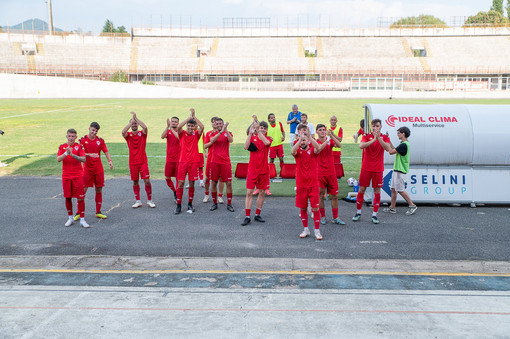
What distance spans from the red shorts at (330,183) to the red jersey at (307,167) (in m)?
0.79

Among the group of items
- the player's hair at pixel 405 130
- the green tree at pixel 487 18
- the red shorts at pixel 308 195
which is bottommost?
the red shorts at pixel 308 195

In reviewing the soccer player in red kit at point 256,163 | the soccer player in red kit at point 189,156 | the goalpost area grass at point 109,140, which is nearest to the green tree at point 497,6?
the goalpost area grass at point 109,140

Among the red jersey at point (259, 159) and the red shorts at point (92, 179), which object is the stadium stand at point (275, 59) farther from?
the red shorts at point (92, 179)

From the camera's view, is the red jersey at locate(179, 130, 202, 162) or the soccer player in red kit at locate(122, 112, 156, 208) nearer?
the red jersey at locate(179, 130, 202, 162)

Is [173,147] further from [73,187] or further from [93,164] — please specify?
[73,187]

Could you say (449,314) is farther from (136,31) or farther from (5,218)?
(136,31)

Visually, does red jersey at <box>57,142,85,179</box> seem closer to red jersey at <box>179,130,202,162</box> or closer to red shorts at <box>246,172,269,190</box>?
red jersey at <box>179,130,202,162</box>

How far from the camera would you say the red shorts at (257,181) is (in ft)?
29.0

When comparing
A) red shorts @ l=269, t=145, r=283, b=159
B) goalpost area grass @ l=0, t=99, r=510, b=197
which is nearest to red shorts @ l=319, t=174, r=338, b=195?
goalpost area grass @ l=0, t=99, r=510, b=197

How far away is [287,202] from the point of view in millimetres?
10602

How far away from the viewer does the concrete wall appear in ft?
167

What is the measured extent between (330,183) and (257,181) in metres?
1.41

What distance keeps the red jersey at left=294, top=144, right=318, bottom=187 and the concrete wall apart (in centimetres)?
4692

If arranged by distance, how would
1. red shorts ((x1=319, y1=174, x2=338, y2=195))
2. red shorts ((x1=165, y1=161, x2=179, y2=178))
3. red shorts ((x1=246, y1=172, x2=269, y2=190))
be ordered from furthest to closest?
1. red shorts ((x1=165, y1=161, x2=179, y2=178))
2. red shorts ((x1=246, y1=172, x2=269, y2=190))
3. red shorts ((x1=319, y1=174, x2=338, y2=195))
